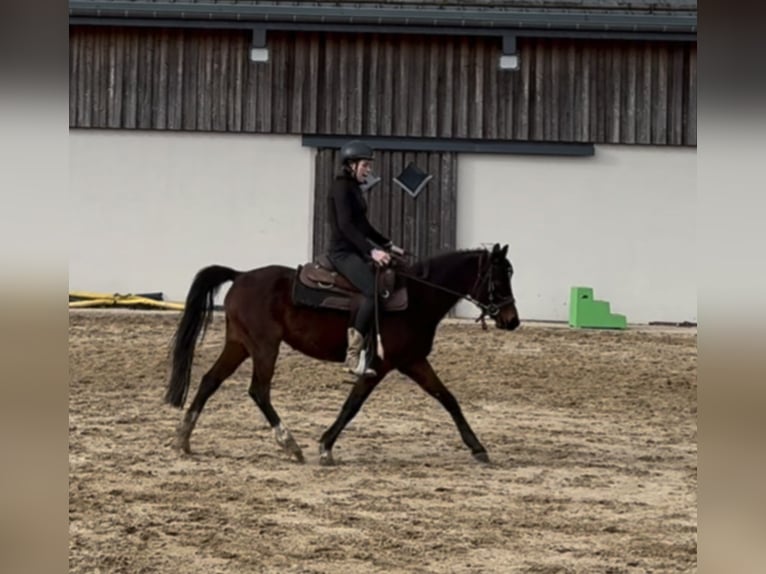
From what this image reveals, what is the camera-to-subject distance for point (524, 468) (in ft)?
24.9

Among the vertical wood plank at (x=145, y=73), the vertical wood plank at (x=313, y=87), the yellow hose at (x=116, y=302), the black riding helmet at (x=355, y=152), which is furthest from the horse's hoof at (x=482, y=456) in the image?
the vertical wood plank at (x=145, y=73)

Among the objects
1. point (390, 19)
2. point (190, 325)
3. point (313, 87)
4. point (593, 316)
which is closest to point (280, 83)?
point (313, 87)

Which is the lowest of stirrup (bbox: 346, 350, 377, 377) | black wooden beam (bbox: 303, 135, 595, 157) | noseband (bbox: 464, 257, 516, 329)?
stirrup (bbox: 346, 350, 377, 377)

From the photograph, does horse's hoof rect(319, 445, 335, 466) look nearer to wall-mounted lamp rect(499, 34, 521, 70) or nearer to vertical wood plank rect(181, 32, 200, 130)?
vertical wood plank rect(181, 32, 200, 130)

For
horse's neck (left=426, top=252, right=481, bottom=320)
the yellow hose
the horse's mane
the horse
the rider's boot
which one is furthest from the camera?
the yellow hose

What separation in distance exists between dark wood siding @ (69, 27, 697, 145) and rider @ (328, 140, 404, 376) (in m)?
9.32

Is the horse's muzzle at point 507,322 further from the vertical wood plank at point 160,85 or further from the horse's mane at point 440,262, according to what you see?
the vertical wood plank at point 160,85

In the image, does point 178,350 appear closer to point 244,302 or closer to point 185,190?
point 244,302

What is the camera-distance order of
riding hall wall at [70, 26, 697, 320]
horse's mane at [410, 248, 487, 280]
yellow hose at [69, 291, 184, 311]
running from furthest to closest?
riding hall wall at [70, 26, 697, 320] < yellow hose at [69, 291, 184, 311] < horse's mane at [410, 248, 487, 280]

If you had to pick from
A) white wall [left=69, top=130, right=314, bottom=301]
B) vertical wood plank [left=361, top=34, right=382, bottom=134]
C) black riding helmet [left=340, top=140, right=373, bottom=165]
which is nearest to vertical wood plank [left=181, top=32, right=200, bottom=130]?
white wall [left=69, top=130, right=314, bottom=301]

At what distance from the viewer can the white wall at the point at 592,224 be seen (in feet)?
54.0

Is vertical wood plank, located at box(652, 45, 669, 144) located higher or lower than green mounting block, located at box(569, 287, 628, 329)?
higher

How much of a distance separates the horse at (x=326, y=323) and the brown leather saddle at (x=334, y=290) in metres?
0.02

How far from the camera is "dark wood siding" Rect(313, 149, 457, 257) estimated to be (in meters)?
16.6
